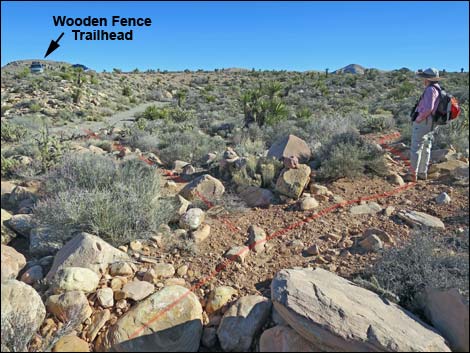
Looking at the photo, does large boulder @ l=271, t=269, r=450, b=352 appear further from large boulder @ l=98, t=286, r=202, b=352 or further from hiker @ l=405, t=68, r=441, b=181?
hiker @ l=405, t=68, r=441, b=181

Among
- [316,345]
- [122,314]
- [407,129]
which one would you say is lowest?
[122,314]

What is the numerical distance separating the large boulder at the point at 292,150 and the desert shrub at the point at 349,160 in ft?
0.95

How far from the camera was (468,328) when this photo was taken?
209 cm

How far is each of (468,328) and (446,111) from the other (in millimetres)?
3966

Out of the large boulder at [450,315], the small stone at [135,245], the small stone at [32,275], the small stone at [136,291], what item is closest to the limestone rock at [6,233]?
the small stone at [32,275]

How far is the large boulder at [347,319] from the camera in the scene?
2.11m

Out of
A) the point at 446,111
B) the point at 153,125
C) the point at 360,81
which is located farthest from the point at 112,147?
the point at 360,81

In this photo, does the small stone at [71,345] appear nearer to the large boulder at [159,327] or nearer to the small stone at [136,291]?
the large boulder at [159,327]

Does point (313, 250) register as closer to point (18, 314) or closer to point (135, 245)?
point (135, 245)

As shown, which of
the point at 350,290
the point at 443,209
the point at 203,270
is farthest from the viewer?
the point at 443,209

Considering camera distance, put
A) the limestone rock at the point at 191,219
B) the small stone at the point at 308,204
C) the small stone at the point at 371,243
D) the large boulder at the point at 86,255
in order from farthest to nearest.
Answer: the small stone at the point at 308,204, the limestone rock at the point at 191,219, the small stone at the point at 371,243, the large boulder at the point at 86,255

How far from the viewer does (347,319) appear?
88.3 inches

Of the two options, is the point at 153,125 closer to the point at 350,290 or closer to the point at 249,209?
the point at 249,209

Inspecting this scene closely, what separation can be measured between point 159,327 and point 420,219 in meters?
3.33
